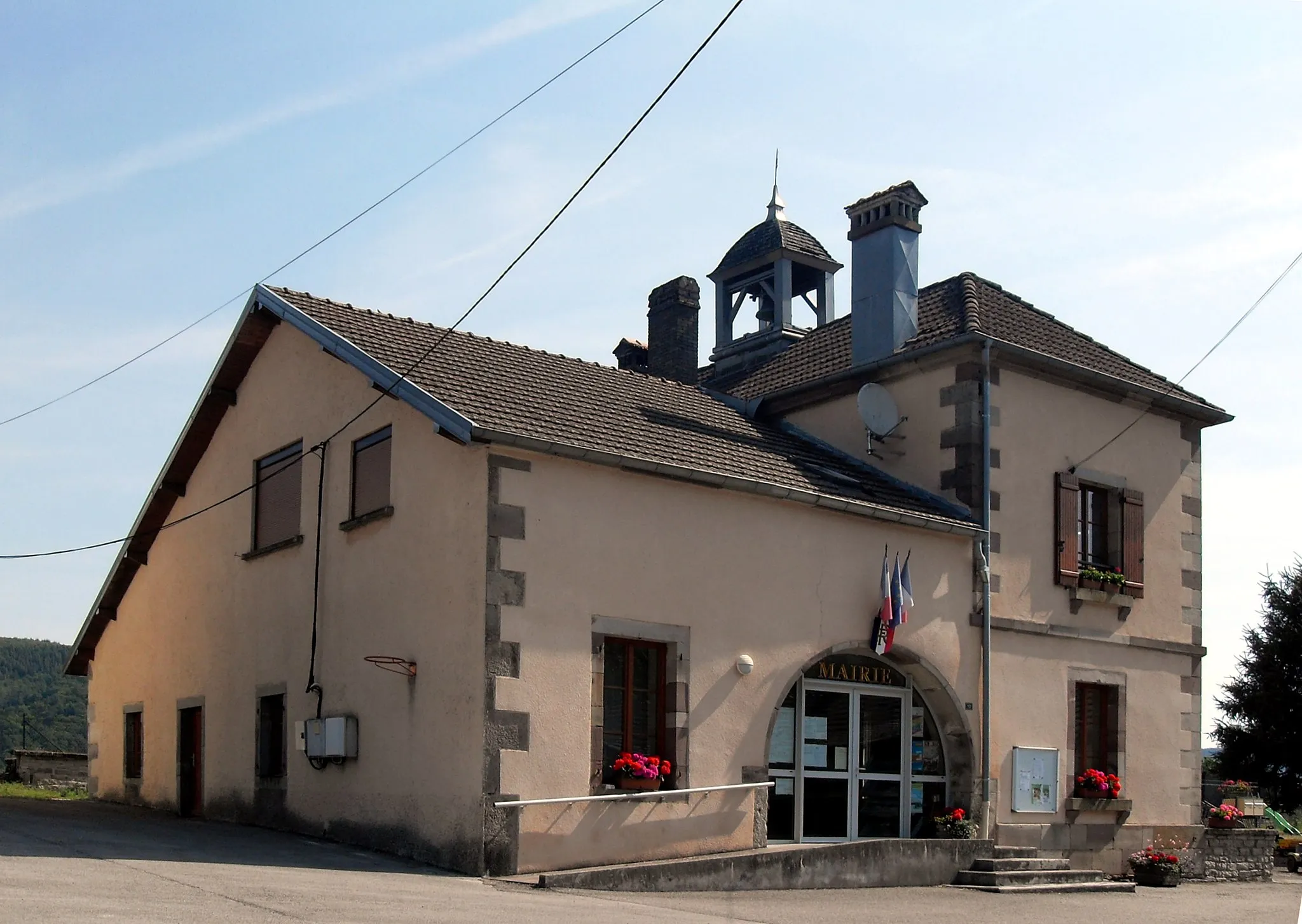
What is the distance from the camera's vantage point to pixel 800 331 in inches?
885

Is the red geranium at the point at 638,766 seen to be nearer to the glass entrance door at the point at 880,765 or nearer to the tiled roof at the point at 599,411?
the tiled roof at the point at 599,411

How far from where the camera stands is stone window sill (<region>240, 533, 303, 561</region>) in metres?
15.7

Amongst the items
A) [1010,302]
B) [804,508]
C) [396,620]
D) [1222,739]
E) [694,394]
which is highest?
[1010,302]

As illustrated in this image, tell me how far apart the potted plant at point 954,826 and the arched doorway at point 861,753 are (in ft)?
1.06

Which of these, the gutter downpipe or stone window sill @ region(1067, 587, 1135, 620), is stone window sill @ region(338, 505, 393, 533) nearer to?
the gutter downpipe

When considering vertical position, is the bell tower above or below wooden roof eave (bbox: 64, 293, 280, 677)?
above

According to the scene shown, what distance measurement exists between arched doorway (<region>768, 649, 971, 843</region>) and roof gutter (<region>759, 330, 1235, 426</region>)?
12.2 ft

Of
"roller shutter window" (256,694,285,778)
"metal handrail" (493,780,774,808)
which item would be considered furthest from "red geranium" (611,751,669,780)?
"roller shutter window" (256,694,285,778)

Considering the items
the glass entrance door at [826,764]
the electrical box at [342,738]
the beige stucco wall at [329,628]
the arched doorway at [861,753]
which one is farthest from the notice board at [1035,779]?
the electrical box at [342,738]

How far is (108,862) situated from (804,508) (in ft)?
23.4

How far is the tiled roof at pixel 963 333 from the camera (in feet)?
58.0

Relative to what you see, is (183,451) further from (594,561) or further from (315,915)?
(315,915)

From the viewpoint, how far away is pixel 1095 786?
55.2 feet

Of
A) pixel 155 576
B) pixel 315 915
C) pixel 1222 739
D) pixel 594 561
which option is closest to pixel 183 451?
pixel 155 576
